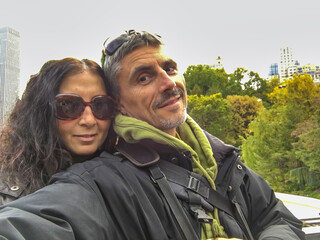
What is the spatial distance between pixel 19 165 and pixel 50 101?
0.43m

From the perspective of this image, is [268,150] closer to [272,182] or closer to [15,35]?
[272,182]

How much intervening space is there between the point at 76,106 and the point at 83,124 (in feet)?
0.38

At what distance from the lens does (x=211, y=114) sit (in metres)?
27.0

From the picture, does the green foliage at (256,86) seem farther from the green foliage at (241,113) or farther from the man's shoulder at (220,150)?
the man's shoulder at (220,150)

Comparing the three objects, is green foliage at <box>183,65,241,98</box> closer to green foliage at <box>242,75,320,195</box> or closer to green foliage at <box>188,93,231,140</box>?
green foliage at <box>188,93,231,140</box>

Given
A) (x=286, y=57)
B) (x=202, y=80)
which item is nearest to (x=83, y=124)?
(x=202, y=80)

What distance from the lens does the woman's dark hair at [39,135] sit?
2070 mm

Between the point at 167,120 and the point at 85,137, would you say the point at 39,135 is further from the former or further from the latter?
the point at 167,120

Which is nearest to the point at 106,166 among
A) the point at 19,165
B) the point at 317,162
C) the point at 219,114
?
the point at 19,165

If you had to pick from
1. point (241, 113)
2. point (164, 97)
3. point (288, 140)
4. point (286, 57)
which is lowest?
point (241, 113)

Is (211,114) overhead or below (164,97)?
below

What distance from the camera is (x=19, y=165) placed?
2.10 meters

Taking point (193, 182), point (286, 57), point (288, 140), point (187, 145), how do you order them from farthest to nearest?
point (286, 57)
point (288, 140)
point (187, 145)
point (193, 182)

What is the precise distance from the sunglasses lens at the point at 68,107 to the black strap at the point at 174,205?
655 millimetres
